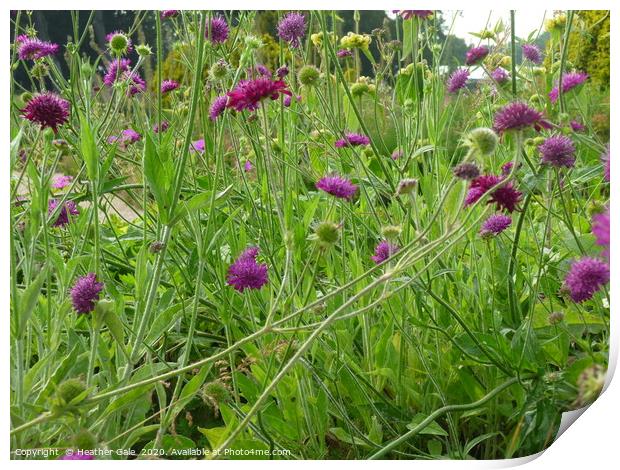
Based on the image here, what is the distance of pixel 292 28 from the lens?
2.71ft

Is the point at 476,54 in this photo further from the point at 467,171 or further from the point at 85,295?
the point at 85,295

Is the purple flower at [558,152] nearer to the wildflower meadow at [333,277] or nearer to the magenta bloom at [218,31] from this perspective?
the wildflower meadow at [333,277]

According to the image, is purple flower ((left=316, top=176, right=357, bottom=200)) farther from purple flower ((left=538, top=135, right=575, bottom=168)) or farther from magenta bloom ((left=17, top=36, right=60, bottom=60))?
magenta bloom ((left=17, top=36, right=60, bottom=60))

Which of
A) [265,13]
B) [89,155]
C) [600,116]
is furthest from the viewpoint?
[265,13]

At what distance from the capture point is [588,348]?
701mm

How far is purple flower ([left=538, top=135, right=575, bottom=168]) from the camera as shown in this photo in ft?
2.28

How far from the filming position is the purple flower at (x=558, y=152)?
0.70m

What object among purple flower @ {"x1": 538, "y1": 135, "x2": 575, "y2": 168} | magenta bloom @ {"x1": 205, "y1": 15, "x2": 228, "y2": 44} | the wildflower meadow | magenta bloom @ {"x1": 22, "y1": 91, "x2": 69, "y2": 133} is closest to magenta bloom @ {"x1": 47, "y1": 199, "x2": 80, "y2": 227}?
the wildflower meadow

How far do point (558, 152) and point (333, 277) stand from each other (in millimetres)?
286

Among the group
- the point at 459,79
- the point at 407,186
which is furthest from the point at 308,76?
the point at 407,186
